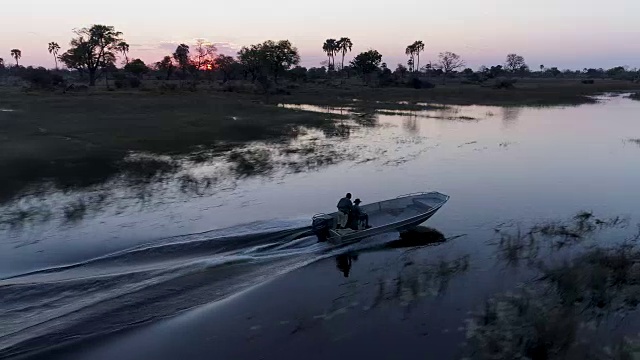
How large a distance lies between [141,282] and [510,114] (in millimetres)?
55714

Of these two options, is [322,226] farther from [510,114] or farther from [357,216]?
[510,114]

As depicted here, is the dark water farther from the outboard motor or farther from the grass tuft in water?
the outboard motor

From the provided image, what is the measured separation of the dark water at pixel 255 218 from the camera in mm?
12156

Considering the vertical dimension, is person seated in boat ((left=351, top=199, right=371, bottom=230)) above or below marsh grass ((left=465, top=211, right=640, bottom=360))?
above

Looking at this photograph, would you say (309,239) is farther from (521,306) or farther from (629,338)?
(629,338)

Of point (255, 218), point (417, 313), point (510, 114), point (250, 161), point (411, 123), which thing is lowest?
point (417, 313)

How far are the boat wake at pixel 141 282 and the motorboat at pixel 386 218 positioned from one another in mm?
410

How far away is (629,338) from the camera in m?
9.97

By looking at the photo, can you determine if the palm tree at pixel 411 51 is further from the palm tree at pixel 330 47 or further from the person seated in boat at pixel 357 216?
the person seated in boat at pixel 357 216

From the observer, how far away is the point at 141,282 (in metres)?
12.9

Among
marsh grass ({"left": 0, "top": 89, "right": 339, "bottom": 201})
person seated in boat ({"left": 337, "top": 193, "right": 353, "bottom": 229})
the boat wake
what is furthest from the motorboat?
marsh grass ({"left": 0, "top": 89, "right": 339, "bottom": 201})

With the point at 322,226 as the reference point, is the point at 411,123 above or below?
above

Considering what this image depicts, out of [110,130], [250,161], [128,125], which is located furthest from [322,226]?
[128,125]

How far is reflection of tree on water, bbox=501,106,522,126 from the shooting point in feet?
173
